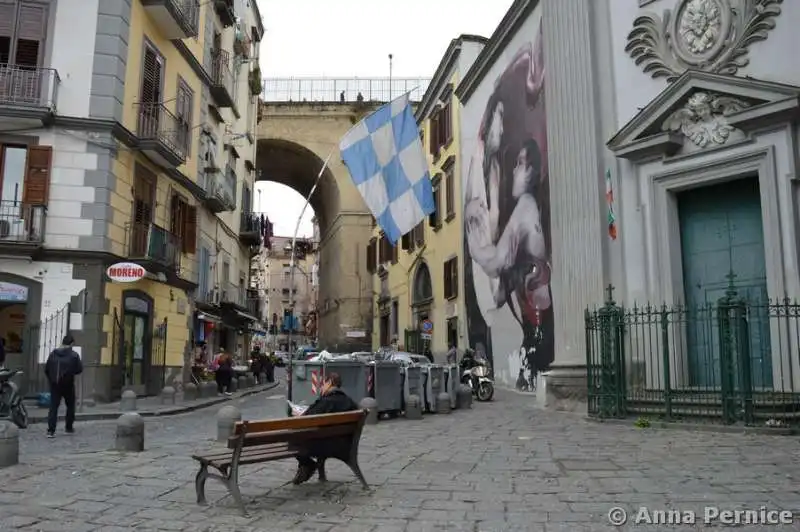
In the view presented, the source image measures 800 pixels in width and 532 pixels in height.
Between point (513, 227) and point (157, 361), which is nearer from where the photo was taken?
point (157, 361)

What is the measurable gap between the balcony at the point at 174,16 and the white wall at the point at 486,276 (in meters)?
9.92

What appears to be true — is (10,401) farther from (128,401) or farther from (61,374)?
(128,401)

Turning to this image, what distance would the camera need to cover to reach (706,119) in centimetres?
1305

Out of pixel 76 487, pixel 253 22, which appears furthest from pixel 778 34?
pixel 253 22

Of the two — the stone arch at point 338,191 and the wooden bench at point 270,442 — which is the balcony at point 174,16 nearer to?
the wooden bench at point 270,442

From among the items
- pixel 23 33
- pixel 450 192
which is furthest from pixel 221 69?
pixel 450 192

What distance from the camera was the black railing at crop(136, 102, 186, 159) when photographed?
792 inches

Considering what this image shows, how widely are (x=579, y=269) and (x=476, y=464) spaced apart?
6.98 metres

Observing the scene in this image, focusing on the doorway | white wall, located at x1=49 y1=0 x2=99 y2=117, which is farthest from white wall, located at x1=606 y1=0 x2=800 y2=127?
the doorway

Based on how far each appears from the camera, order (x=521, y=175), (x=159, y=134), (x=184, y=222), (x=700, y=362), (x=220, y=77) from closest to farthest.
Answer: (x=700, y=362)
(x=159, y=134)
(x=521, y=175)
(x=184, y=222)
(x=220, y=77)

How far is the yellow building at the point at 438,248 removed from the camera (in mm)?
29719

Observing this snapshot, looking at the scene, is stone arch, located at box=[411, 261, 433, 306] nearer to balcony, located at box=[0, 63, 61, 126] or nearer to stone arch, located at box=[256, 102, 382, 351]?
stone arch, located at box=[256, 102, 382, 351]

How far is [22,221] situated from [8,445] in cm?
1081

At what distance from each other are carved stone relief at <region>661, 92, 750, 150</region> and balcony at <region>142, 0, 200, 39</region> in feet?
45.9
